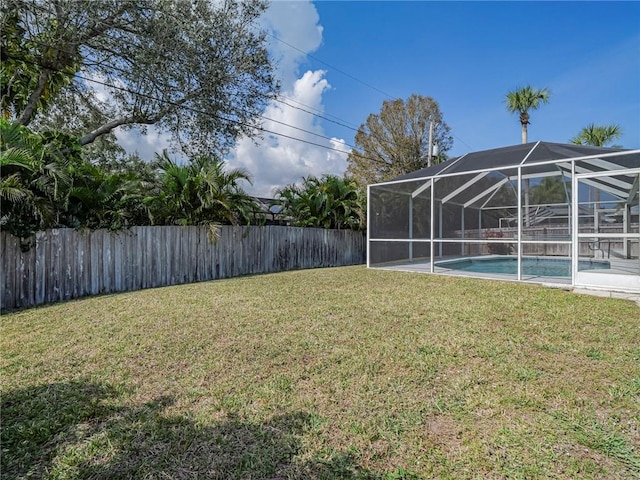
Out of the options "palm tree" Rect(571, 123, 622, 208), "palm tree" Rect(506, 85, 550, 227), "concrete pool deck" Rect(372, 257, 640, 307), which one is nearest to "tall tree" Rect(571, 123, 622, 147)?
"palm tree" Rect(571, 123, 622, 208)

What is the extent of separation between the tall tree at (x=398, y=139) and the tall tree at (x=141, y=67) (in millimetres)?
11079

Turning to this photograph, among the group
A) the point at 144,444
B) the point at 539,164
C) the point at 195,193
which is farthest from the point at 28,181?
the point at 539,164

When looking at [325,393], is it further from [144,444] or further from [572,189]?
[572,189]

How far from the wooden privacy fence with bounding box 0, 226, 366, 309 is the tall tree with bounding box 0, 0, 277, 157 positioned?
165 inches

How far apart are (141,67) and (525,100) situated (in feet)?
56.1

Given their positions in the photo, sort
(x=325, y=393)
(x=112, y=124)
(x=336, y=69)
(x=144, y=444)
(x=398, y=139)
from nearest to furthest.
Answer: (x=144, y=444)
(x=325, y=393)
(x=112, y=124)
(x=336, y=69)
(x=398, y=139)

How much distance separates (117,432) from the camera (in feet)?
7.50

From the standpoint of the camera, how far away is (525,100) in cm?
1689

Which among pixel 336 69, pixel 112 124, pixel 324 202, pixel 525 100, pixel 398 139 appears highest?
pixel 336 69

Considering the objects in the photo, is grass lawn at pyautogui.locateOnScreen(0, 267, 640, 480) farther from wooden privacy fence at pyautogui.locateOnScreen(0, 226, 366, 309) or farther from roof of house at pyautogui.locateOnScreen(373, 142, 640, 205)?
roof of house at pyautogui.locateOnScreen(373, 142, 640, 205)

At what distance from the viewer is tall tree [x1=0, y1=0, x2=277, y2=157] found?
27.2 ft

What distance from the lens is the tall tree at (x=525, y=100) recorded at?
55.0ft

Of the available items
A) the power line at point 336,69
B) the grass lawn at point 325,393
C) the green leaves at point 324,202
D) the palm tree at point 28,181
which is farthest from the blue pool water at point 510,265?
the palm tree at point 28,181

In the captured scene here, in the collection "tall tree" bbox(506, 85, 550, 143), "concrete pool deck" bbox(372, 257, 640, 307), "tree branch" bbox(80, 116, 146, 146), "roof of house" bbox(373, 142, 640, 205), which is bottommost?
Result: "concrete pool deck" bbox(372, 257, 640, 307)
